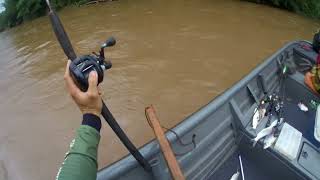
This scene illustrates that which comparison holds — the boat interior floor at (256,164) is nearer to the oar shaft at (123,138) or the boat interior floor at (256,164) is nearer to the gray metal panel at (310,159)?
the gray metal panel at (310,159)

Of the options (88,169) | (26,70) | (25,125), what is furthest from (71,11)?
(88,169)

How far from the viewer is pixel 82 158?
1.76 m

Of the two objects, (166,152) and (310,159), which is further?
(310,159)

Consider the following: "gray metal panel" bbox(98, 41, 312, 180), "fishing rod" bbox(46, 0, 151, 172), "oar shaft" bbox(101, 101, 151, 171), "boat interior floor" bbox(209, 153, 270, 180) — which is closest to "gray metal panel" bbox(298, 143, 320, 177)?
"boat interior floor" bbox(209, 153, 270, 180)

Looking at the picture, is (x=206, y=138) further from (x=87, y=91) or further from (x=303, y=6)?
(x=303, y=6)

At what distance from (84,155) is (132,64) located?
6.02 meters

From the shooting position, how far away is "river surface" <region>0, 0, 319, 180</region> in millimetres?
5527

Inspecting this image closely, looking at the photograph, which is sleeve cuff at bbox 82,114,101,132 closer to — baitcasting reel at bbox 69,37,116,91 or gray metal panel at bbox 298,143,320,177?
baitcasting reel at bbox 69,37,116,91

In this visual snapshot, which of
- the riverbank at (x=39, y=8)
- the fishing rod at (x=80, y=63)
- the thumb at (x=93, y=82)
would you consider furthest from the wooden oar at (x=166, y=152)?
the riverbank at (x=39, y=8)

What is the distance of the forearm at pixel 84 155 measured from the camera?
1727 millimetres

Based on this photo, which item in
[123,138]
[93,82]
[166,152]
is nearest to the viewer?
[93,82]

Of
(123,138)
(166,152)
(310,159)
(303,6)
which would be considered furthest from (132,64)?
(303,6)

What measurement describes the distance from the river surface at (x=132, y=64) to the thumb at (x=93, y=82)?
3334 millimetres

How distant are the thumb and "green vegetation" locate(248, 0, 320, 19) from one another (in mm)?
11756
